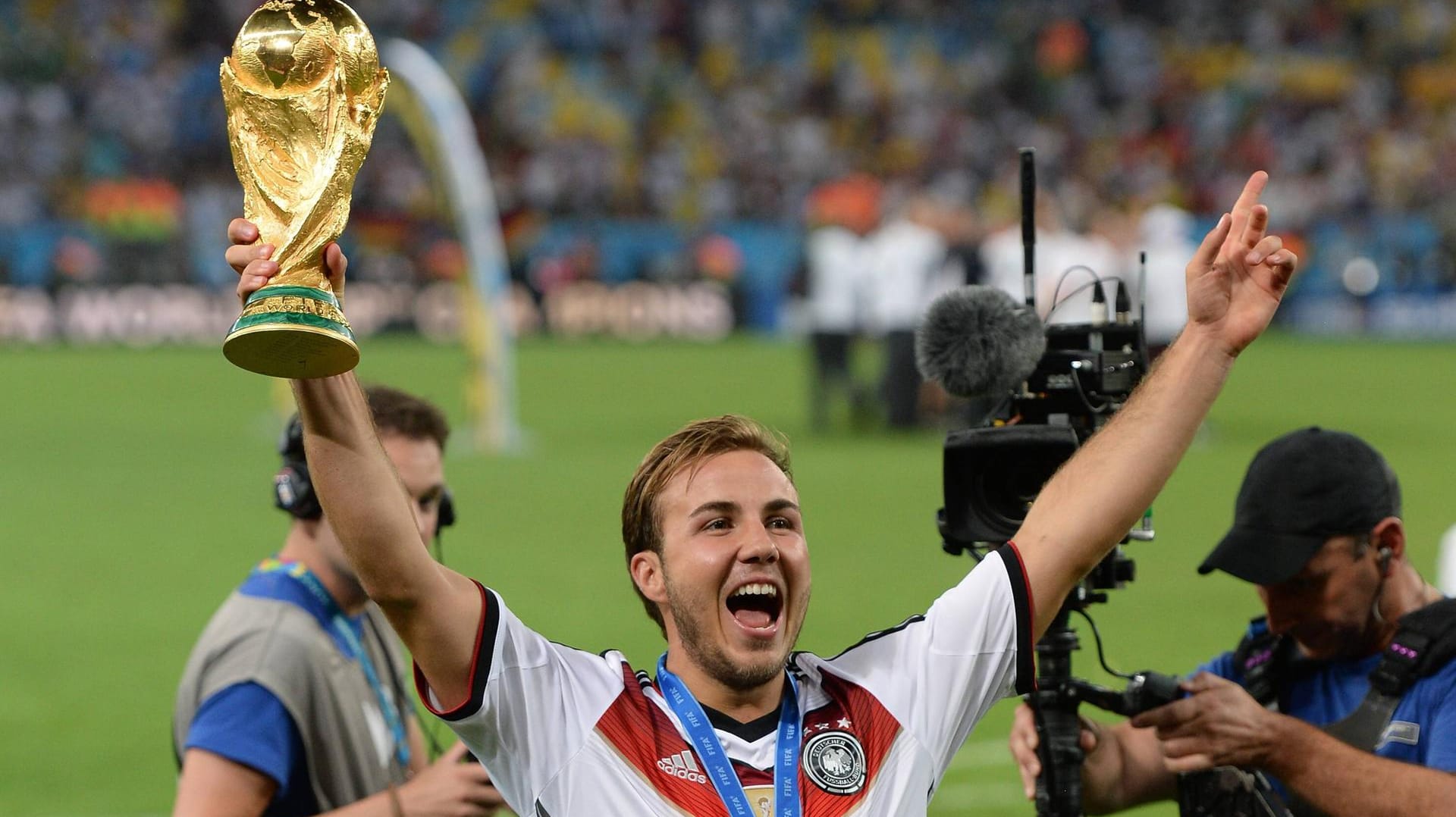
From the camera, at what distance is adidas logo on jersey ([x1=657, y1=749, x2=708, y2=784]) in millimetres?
3109

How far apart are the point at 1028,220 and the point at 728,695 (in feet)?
4.10

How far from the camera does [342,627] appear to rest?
4023 millimetres

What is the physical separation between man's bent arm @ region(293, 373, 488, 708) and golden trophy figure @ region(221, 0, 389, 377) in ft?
0.36

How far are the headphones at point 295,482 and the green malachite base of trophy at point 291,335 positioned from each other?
1.20 metres

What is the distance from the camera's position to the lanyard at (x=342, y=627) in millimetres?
4008

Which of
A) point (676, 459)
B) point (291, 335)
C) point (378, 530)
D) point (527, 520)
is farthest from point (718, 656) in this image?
point (527, 520)

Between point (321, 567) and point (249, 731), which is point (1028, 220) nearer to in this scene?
point (321, 567)

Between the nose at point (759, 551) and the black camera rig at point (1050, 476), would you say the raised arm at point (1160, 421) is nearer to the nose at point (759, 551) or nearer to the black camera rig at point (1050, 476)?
the black camera rig at point (1050, 476)

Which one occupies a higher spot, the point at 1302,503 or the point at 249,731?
the point at 1302,503

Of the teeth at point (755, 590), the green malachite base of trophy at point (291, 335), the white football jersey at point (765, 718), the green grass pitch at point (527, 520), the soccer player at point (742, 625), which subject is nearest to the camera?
the green malachite base of trophy at point (291, 335)

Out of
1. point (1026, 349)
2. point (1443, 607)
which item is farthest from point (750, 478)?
point (1443, 607)

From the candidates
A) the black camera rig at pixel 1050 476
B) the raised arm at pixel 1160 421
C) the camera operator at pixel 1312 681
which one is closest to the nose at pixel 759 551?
the raised arm at pixel 1160 421

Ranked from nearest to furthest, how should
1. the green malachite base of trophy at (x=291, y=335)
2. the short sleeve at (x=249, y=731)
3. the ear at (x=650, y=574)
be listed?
the green malachite base of trophy at (x=291, y=335), the ear at (x=650, y=574), the short sleeve at (x=249, y=731)

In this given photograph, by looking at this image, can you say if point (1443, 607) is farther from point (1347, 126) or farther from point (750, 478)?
point (1347, 126)
